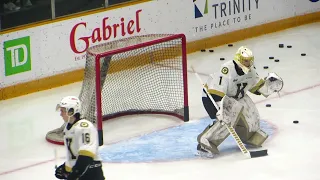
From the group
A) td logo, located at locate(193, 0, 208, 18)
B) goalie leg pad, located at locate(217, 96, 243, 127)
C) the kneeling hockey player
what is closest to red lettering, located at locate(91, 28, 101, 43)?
td logo, located at locate(193, 0, 208, 18)

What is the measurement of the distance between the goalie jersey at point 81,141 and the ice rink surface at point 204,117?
1635mm

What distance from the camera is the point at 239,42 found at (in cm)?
1352

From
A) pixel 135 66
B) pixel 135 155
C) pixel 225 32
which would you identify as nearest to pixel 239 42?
pixel 225 32

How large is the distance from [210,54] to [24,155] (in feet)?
12.1

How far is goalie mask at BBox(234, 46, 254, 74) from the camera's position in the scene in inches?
374

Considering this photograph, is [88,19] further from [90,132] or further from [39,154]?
[90,132]

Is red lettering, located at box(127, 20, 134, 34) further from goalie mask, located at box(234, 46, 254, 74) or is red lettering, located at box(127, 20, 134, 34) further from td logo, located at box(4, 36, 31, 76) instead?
goalie mask, located at box(234, 46, 254, 74)


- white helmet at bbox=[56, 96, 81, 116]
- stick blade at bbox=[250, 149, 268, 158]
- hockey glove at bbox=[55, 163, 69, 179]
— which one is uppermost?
white helmet at bbox=[56, 96, 81, 116]

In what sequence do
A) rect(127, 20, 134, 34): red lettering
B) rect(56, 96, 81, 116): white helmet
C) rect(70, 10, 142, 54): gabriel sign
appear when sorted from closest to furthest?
rect(56, 96, 81, 116): white helmet, rect(70, 10, 142, 54): gabriel sign, rect(127, 20, 134, 34): red lettering

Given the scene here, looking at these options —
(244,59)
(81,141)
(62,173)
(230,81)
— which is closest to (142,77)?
(230,81)

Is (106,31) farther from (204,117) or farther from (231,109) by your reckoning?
(231,109)

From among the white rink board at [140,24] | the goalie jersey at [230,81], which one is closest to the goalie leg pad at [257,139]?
the goalie jersey at [230,81]

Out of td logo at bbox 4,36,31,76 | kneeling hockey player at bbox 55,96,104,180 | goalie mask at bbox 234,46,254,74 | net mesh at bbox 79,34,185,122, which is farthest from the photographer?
td logo at bbox 4,36,31,76

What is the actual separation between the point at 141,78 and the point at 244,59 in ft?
6.22
